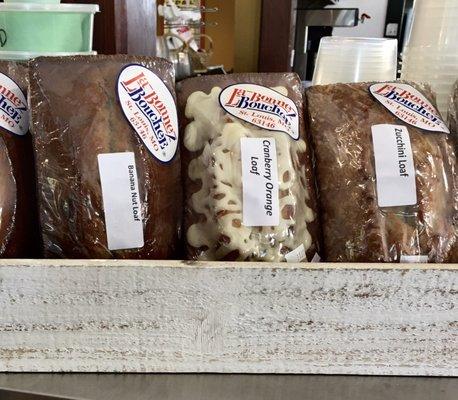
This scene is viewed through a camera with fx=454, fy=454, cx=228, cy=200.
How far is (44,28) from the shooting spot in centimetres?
86

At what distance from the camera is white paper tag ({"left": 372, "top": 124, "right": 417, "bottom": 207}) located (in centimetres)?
65

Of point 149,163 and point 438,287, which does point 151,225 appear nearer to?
point 149,163

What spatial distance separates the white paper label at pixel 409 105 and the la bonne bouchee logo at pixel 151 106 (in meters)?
0.32

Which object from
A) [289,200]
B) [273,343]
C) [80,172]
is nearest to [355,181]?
[289,200]

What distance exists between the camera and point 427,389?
579 mm

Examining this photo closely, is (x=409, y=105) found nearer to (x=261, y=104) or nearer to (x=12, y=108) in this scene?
(x=261, y=104)

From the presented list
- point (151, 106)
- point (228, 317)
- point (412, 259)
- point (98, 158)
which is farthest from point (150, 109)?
point (412, 259)

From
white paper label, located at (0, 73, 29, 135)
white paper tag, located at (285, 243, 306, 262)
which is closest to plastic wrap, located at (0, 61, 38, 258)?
white paper label, located at (0, 73, 29, 135)

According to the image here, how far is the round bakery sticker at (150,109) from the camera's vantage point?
25.7 inches

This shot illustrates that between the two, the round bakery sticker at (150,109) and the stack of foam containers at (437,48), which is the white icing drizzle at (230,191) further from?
the stack of foam containers at (437,48)

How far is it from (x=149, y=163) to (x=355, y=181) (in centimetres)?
30

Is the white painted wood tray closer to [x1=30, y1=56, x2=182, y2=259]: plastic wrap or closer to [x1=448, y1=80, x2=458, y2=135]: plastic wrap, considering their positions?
[x1=30, y1=56, x2=182, y2=259]: plastic wrap

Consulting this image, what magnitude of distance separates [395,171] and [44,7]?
2.20 feet

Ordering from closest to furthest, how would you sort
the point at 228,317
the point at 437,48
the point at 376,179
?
1. the point at 228,317
2. the point at 376,179
3. the point at 437,48
